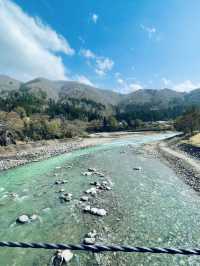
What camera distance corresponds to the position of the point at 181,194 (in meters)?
22.2

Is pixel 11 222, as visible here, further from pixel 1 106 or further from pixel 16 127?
pixel 1 106

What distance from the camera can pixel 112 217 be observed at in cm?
1723

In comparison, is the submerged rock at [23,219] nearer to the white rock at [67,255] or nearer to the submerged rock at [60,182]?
the white rock at [67,255]

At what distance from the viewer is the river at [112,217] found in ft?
→ 41.2

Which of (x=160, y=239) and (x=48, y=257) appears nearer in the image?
(x=48, y=257)

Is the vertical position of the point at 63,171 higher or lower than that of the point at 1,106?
lower

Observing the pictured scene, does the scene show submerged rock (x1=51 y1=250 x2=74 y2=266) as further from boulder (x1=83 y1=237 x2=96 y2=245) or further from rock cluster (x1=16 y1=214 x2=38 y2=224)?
rock cluster (x1=16 y1=214 x2=38 y2=224)

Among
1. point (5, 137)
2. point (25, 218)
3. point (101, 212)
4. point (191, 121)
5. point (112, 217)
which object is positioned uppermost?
point (191, 121)

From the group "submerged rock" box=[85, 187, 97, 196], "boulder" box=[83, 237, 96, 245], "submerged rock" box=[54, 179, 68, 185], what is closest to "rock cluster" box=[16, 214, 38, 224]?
"boulder" box=[83, 237, 96, 245]

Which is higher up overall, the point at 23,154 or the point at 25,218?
the point at 23,154

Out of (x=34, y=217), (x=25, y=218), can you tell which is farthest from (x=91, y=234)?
(x=25, y=218)

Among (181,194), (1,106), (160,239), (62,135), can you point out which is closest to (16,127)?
(62,135)

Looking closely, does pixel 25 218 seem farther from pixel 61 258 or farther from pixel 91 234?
pixel 61 258

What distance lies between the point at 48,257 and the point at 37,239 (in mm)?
2392
